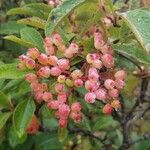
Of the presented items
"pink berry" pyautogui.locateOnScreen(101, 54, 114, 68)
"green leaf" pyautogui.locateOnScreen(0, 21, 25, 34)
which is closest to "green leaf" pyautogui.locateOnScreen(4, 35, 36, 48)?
"pink berry" pyautogui.locateOnScreen(101, 54, 114, 68)

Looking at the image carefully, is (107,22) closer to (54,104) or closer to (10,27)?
(54,104)

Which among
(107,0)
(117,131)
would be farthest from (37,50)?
(117,131)

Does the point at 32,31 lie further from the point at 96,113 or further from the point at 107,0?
the point at 96,113

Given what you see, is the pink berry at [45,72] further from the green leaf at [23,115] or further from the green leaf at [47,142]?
the green leaf at [47,142]

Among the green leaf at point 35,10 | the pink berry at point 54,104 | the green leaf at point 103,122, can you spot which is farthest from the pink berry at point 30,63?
the green leaf at point 103,122

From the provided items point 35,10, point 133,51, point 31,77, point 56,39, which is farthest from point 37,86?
point 35,10

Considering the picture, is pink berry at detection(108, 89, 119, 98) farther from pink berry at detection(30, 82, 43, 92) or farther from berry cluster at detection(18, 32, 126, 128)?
pink berry at detection(30, 82, 43, 92)
